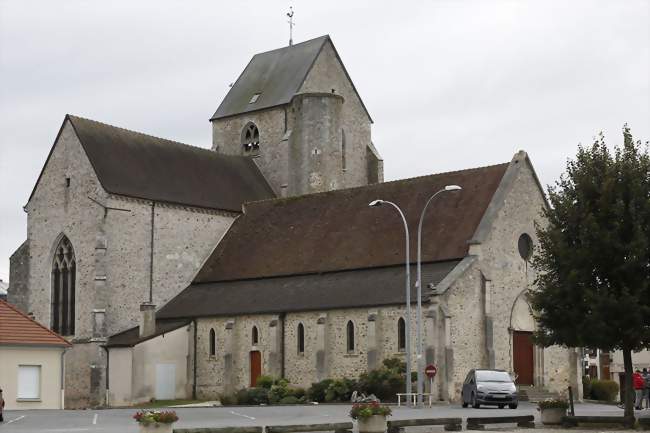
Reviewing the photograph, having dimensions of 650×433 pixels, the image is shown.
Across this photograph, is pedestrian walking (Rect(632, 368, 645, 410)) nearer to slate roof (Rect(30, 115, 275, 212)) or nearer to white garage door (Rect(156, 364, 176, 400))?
white garage door (Rect(156, 364, 176, 400))

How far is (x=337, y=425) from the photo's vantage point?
26.2 metres

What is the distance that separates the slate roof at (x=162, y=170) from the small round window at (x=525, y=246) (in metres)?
17.1

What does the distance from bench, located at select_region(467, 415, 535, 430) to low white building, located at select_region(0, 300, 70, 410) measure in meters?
19.9

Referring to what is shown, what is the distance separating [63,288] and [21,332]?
1456 cm

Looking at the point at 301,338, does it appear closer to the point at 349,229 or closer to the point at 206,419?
the point at 349,229

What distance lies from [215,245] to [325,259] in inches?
371

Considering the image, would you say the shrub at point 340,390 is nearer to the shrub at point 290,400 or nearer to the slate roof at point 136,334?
the shrub at point 290,400

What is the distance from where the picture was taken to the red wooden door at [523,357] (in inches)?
1924


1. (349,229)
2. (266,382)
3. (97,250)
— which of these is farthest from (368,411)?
(97,250)

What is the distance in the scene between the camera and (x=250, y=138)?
68.4 m

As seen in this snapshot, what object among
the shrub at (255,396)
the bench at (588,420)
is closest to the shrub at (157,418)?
the bench at (588,420)

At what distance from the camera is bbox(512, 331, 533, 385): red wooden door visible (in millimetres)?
48875

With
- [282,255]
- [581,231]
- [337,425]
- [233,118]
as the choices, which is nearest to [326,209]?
[282,255]

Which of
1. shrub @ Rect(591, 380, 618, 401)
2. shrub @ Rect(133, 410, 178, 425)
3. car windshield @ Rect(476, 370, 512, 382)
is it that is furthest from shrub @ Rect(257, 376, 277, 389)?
shrub @ Rect(133, 410, 178, 425)
